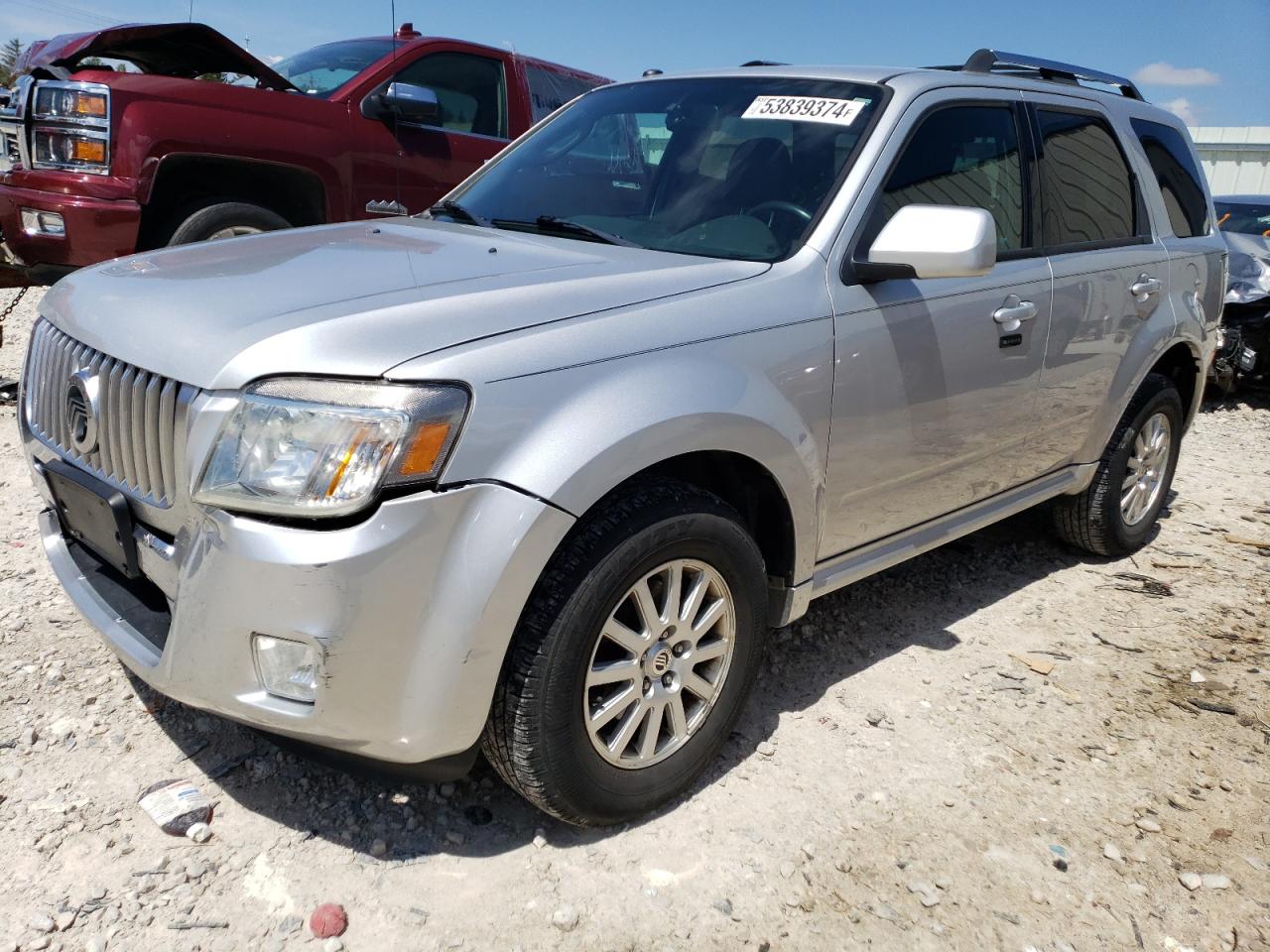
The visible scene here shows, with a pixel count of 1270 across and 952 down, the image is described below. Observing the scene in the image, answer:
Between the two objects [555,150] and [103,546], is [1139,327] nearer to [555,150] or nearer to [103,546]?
[555,150]

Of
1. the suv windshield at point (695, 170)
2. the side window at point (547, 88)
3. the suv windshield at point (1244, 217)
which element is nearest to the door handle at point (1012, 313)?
the suv windshield at point (695, 170)

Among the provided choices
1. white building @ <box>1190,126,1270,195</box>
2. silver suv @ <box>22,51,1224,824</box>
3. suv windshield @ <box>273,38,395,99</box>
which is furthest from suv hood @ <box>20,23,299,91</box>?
white building @ <box>1190,126,1270,195</box>

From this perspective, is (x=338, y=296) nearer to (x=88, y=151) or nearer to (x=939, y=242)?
(x=939, y=242)

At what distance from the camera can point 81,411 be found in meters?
2.39

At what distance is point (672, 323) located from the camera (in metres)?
2.37

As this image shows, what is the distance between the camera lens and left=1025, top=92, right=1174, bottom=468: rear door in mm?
3584

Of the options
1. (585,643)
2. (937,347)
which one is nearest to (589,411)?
(585,643)

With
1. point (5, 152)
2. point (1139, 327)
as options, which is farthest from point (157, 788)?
point (5, 152)

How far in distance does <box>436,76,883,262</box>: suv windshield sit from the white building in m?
23.2

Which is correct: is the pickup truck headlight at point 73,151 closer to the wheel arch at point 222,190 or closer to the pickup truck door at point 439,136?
the wheel arch at point 222,190

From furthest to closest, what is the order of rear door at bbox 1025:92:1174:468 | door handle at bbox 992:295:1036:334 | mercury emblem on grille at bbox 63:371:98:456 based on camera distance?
rear door at bbox 1025:92:1174:468 → door handle at bbox 992:295:1036:334 → mercury emblem on grille at bbox 63:371:98:456

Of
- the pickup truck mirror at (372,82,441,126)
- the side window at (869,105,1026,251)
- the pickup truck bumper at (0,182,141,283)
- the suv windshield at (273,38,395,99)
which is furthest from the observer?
the suv windshield at (273,38,395,99)

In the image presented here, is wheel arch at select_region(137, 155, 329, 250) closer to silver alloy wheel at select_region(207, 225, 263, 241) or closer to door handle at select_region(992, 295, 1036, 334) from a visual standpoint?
silver alloy wheel at select_region(207, 225, 263, 241)

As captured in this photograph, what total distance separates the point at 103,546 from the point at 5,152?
4.44 m
